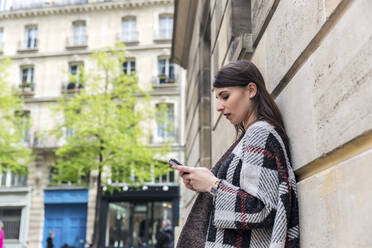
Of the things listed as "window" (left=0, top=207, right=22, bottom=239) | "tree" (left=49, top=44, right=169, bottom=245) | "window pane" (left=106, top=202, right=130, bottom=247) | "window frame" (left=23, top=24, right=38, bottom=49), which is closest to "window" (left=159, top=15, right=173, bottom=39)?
"tree" (left=49, top=44, right=169, bottom=245)

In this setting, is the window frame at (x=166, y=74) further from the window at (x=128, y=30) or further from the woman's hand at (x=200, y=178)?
the woman's hand at (x=200, y=178)

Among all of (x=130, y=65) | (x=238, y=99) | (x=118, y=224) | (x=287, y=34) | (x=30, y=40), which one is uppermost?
(x=30, y=40)

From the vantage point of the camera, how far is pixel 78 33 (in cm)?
2880

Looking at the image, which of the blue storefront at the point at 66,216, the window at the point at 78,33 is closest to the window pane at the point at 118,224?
the blue storefront at the point at 66,216

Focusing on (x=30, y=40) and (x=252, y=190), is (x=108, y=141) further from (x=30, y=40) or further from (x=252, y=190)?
(x=252, y=190)

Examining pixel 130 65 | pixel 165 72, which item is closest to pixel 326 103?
pixel 165 72

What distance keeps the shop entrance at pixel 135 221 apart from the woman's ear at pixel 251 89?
23.3 metres

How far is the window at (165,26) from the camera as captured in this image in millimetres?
27717

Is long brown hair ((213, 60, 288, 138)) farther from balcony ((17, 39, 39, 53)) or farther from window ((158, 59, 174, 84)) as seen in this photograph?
balcony ((17, 39, 39, 53))

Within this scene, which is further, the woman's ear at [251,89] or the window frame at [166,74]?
the window frame at [166,74]

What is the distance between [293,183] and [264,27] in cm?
129

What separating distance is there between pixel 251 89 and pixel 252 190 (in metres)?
0.64

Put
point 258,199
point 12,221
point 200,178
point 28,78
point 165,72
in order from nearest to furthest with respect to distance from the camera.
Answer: point 258,199, point 200,178, point 12,221, point 165,72, point 28,78

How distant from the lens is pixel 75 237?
25.2 metres
